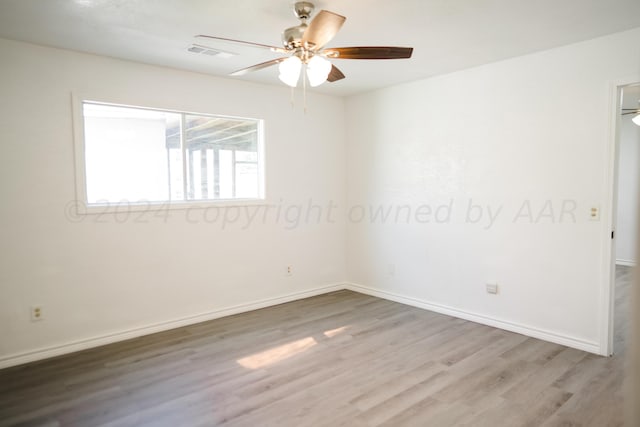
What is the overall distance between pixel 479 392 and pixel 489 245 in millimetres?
1636

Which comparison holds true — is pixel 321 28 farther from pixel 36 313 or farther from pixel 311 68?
pixel 36 313

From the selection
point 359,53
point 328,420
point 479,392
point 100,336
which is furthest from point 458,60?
point 100,336

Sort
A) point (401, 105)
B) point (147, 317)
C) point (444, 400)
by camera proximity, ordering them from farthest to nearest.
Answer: point (401, 105)
point (147, 317)
point (444, 400)

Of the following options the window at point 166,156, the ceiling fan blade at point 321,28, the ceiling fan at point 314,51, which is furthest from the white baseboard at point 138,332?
the ceiling fan blade at point 321,28

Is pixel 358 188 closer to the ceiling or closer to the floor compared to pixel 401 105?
closer to the floor

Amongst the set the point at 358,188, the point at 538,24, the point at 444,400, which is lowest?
the point at 444,400

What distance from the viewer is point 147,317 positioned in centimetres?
389

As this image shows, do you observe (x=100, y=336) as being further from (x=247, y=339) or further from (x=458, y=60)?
(x=458, y=60)

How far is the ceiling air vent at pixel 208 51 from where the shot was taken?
10.9 feet

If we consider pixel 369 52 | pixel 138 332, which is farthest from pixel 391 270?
pixel 369 52

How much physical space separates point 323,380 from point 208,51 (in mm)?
2760

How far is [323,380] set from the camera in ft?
9.61

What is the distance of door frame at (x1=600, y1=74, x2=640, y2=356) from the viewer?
3176 millimetres

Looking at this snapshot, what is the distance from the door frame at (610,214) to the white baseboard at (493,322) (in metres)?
0.15
